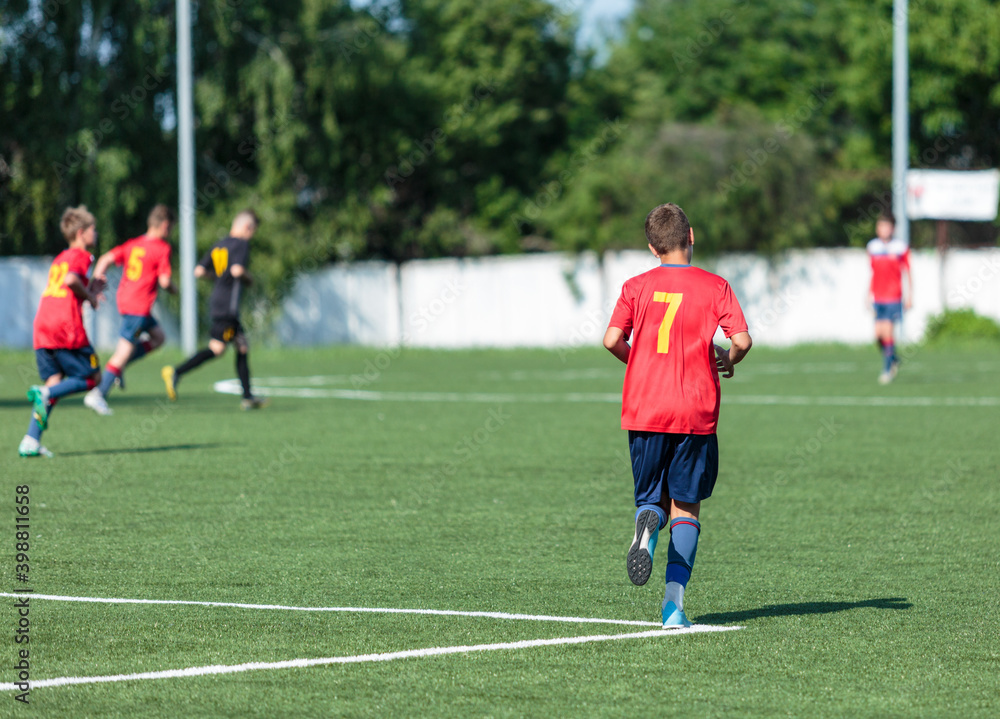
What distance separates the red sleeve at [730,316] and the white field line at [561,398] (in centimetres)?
1095

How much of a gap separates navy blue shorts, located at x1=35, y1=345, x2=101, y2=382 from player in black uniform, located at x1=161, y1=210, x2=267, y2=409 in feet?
12.4

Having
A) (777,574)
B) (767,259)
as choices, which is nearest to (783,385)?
(777,574)

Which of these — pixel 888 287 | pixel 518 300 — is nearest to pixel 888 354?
pixel 888 287

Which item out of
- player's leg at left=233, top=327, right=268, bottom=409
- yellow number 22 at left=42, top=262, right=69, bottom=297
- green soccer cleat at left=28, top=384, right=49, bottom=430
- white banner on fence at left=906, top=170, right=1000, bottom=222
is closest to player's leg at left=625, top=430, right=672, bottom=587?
green soccer cleat at left=28, top=384, right=49, bottom=430

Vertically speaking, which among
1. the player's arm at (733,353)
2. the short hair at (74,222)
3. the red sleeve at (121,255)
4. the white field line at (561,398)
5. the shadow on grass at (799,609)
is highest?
the short hair at (74,222)

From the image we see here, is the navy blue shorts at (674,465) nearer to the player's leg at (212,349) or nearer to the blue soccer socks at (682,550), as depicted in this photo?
the blue soccer socks at (682,550)

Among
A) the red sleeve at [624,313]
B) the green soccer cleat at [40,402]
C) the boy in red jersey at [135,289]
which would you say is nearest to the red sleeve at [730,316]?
the red sleeve at [624,313]

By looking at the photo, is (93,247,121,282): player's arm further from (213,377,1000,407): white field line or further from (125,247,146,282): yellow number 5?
(213,377,1000,407): white field line

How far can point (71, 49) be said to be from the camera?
32.3m

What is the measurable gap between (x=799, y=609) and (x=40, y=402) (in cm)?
645

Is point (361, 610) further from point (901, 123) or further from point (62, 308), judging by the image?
point (901, 123)

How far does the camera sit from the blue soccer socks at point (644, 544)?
533cm

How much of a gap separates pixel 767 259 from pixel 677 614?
103ft

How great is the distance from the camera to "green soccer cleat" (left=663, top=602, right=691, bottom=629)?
5.46 m
